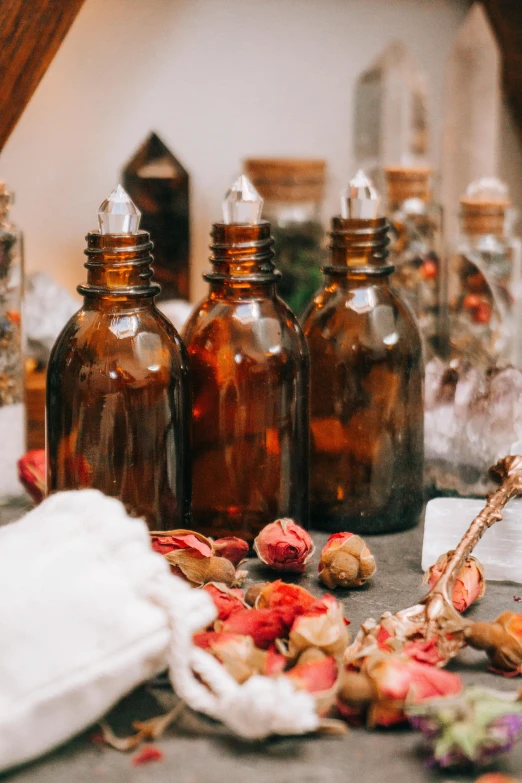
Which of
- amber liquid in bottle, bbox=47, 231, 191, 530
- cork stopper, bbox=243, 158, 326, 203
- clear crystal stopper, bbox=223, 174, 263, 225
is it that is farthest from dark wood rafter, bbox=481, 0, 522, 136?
amber liquid in bottle, bbox=47, 231, 191, 530

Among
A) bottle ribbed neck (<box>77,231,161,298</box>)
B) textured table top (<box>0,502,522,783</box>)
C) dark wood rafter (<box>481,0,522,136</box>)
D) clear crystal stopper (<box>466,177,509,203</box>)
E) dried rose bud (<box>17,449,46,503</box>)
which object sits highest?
dark wood rafter (<box>481,0,522,136</box>)

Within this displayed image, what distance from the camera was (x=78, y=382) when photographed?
632mm

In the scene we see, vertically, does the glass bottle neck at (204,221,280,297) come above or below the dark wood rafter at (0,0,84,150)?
below

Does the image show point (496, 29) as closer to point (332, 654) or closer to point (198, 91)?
point (198, 91)

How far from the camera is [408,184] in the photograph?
123cm

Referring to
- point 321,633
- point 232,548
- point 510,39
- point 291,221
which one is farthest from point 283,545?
point 510,39

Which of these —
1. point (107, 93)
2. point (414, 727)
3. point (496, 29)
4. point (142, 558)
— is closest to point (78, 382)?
point (142, 558)

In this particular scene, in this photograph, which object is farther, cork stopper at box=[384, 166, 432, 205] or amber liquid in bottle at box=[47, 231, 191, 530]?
cork stopper at box=[384, 166, 432, 205]

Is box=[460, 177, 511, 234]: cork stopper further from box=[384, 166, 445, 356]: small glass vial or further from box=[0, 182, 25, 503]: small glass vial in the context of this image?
box=[0, 182, 25, 503]: small glass vial

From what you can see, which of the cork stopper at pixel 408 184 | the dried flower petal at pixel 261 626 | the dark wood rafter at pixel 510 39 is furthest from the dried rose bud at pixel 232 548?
the dark wood rafter at pixel 510 39

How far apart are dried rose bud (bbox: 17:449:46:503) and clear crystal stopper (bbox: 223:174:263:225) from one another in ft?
0.86

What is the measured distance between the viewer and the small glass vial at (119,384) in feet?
2.05

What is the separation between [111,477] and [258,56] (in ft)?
2.93

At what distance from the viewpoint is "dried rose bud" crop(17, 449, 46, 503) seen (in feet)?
2.56
